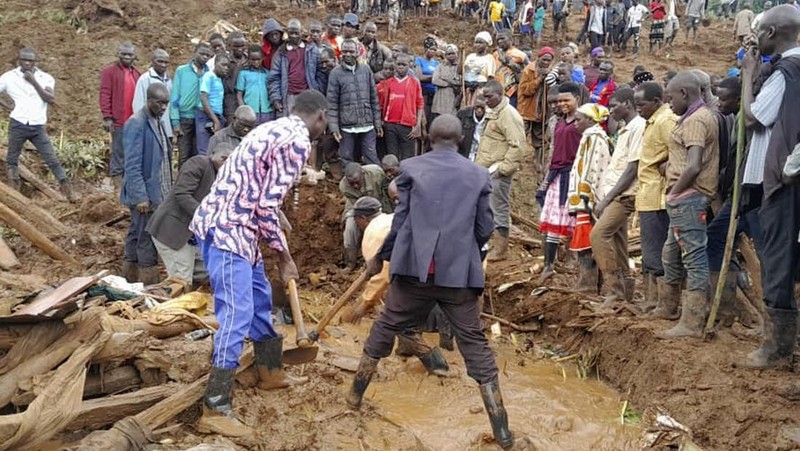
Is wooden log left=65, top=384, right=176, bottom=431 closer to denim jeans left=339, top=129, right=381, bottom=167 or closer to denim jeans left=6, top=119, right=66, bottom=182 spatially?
denim jeans left=339, top=129, right=381, bottom=167

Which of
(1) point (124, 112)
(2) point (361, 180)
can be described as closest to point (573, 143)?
(2) point (361, 180)

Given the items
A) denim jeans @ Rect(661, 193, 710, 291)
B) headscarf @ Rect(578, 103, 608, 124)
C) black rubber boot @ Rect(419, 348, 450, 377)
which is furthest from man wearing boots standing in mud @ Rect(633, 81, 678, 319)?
black rubber boot @ Rect(419, 348, 450, 377)

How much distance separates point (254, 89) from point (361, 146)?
1615 millimetres

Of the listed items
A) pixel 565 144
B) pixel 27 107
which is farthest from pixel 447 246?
pixel 27 107

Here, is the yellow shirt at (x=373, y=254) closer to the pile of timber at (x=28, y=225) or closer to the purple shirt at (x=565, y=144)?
the purple shirt at (x=565, y=144)

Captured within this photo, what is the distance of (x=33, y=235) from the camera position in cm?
816

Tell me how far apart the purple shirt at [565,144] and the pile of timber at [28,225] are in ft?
18.3

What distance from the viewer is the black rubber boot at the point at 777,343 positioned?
4742 mm

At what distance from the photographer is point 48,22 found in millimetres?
15672

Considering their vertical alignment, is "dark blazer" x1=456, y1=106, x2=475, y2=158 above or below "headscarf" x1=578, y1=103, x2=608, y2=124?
below

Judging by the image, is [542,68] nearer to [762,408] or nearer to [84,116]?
[762,408]

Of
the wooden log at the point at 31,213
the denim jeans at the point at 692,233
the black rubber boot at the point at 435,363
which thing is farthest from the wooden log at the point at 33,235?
the denim jeans at the point at 692,233

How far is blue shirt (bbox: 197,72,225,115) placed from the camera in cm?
910

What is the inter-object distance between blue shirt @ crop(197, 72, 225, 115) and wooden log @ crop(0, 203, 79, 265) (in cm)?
245
